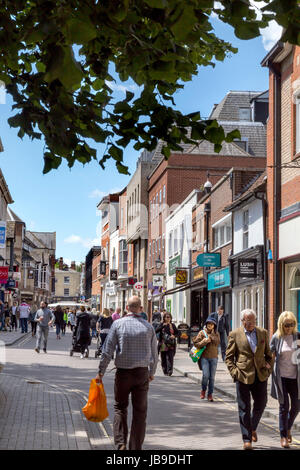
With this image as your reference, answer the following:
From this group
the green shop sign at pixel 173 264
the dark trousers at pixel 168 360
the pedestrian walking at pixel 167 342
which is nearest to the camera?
the pedestrian walking at pixel 167 342

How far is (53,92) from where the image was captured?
5855 millimetres

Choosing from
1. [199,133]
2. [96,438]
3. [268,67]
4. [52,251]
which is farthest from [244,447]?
[52,251]

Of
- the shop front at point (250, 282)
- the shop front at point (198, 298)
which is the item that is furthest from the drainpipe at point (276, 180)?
the shop front at point (198, 298)

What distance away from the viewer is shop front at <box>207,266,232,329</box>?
91.5 ft

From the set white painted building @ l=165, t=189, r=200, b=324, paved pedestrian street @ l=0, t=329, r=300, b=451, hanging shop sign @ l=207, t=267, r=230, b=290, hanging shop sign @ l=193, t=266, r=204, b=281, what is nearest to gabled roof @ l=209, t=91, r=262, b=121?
white painted building @ l=165, t=189, r=200, b=324

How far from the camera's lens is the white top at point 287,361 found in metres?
9.27

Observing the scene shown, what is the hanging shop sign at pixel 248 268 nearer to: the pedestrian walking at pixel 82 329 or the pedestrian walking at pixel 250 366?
the pedestrian walking at pixel 82 329

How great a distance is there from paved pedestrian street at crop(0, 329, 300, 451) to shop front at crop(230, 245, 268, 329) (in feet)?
20.7

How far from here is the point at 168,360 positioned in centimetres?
1858

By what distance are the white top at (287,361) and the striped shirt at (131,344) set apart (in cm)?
199

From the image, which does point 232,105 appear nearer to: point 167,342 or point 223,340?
point 223,340

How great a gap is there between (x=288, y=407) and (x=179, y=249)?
29.7 meters
